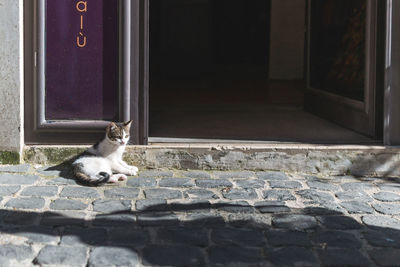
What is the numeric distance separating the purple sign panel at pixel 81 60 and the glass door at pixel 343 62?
2.54 metres

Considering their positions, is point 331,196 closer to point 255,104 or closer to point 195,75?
point 255,104

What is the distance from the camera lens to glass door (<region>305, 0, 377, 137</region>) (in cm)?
710

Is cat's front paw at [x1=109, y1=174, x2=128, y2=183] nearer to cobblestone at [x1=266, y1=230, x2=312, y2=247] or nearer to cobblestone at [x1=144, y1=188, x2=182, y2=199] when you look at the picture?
cobblestone at [x1=144, y1=188, x2=182, y2=199]

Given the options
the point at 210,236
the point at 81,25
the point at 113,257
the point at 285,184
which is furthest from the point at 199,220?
the point at 81,25

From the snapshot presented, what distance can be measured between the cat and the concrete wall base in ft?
0.93

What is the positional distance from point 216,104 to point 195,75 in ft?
20.3

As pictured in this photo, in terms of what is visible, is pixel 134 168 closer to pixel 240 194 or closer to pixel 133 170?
pixel 133 170

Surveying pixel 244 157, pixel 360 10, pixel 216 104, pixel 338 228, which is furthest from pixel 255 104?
pixel 338 228

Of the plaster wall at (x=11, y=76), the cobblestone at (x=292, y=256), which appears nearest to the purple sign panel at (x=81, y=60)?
the plaster wall at (x=11, y=76)

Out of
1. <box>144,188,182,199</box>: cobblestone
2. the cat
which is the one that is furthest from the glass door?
the cat

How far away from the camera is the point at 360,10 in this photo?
775cm

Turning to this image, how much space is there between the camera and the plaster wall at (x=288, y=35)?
1491 centimetres

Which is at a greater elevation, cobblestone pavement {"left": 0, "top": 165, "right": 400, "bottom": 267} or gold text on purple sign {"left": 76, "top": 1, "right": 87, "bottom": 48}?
gold text on purple sign {"left": 76, "top": 1, "right": 87, "bottom": 48}

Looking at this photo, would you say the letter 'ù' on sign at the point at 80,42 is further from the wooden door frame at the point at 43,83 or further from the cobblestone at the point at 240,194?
the cobblestone at the point at 240,194
